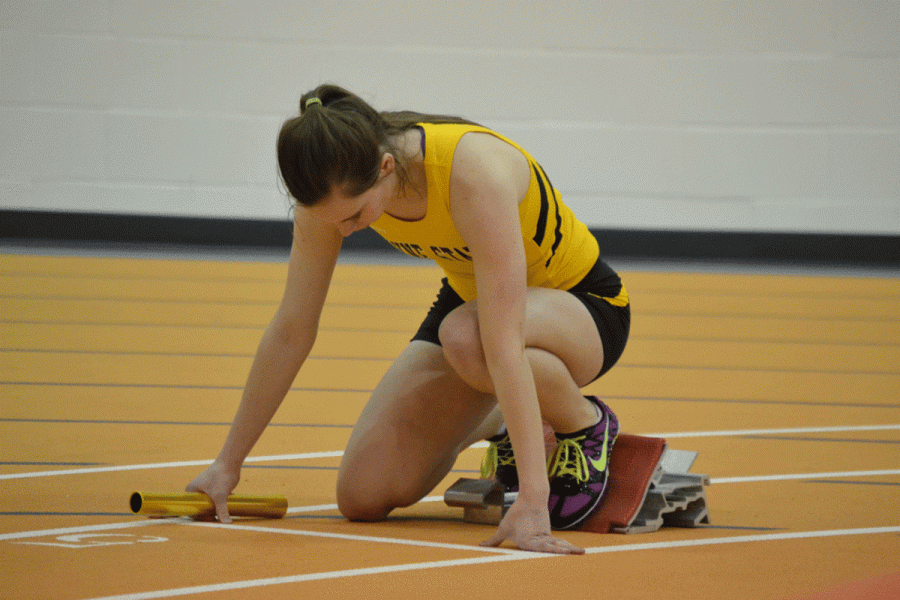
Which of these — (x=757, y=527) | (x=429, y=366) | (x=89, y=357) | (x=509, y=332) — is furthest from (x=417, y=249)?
(x=89, y=357)

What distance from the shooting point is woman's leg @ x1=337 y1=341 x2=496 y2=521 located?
163 centimetres

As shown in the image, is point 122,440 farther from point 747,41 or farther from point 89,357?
point 747,41

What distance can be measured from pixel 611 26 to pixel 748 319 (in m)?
2.02

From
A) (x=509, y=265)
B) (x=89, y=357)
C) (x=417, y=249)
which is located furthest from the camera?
(x=89, y=357)

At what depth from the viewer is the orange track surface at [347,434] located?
4.05 feet

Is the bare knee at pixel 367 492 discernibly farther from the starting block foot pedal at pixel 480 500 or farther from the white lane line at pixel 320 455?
the white lane line at pixel 320 455

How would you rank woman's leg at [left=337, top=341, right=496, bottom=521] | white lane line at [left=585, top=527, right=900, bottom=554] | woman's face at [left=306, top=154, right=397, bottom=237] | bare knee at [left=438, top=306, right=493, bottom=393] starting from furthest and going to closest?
woman's leg at [left=337, top=341, right=496, bottom=521] → bare knee at [left=438, top=306, right=493, bottom=393] → white lane line at [left=585, top=527, right=900, bottom=554] → woman's face at [left=306, top=154, right=397, bottom=237]

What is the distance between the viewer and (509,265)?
1365 millimetres

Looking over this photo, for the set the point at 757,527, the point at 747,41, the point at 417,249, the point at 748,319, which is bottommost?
the point at 757,527

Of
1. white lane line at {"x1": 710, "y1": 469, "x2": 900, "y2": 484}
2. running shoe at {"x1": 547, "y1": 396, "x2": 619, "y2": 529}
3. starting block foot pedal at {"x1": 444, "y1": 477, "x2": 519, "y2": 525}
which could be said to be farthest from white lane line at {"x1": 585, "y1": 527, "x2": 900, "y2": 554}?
white lane line at {"x1": 710, "y1": 469, "x2": 900, "y2": 484}

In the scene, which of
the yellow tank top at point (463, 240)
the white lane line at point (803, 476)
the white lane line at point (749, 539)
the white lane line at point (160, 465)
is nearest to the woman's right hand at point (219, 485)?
the white lane line at point (160, 465)

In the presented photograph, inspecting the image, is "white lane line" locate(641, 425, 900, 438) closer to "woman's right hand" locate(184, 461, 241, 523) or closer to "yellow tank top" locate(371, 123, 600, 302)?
"yellow tank top" locate(371, 123, 600, 302)

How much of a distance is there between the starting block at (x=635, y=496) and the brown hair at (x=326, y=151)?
543mm

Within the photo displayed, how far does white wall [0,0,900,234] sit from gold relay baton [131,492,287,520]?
3.64m
